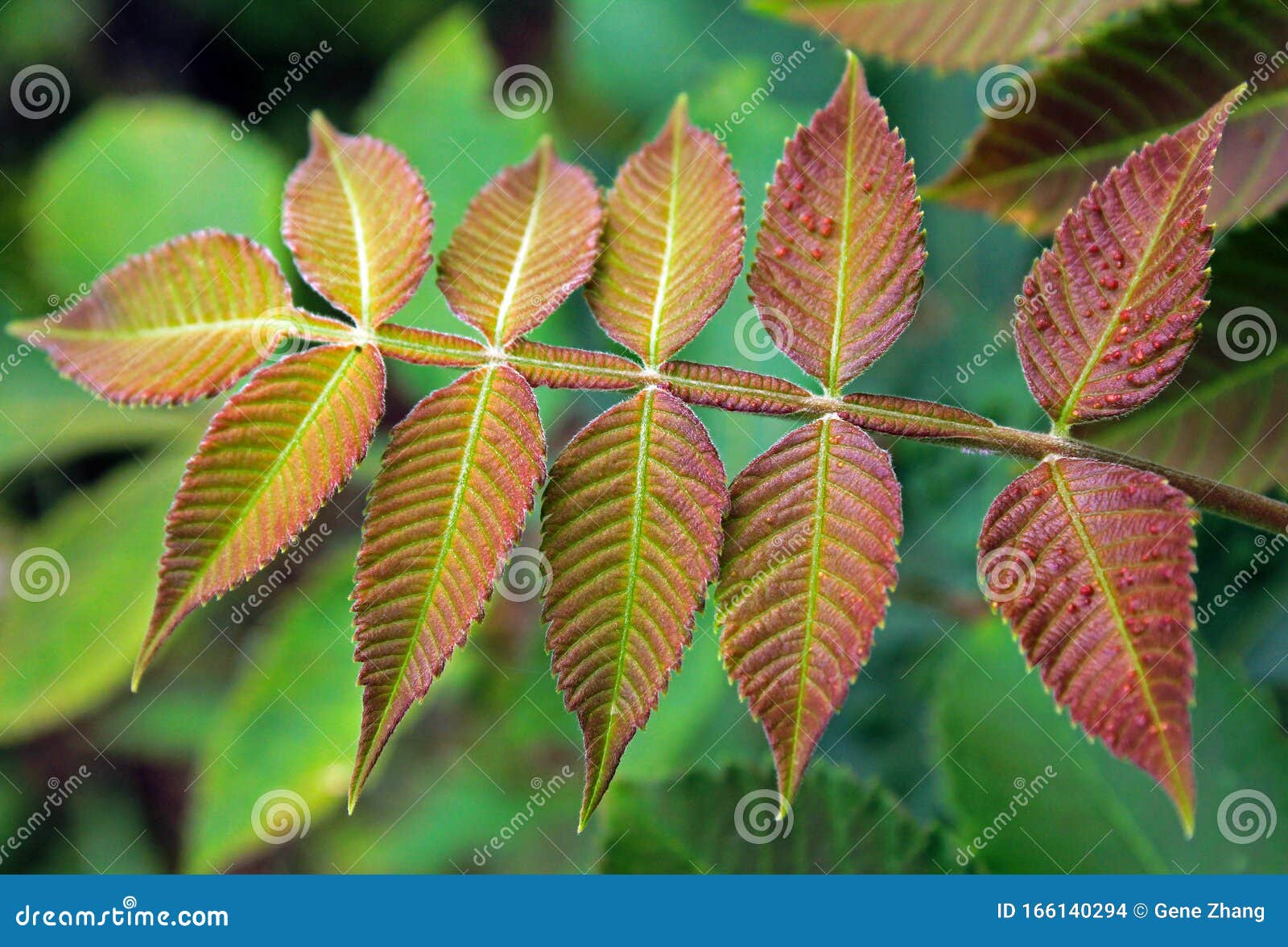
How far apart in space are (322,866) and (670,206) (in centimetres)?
263

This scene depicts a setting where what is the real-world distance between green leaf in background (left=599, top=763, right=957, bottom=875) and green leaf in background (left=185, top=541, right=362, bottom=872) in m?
0.86

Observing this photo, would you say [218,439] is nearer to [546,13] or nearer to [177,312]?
[177,312]

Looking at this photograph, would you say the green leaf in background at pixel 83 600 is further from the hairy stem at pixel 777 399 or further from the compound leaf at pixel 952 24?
the compound leaf at pixel 952 24

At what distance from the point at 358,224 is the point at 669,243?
0.47 metres

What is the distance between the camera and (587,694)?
1220mm

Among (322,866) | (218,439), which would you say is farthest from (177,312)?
(322,866)

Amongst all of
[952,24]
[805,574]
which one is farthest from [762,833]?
[952,24]

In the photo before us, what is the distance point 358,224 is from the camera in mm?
1459

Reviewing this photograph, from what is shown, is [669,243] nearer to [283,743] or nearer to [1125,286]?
[1125,286]

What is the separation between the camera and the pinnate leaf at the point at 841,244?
128cm

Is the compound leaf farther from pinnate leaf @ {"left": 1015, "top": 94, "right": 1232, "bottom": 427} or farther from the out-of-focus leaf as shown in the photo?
pinnate leaf @ {"left": 1015, "top": 94, "right": 1232, "bottom": 427}

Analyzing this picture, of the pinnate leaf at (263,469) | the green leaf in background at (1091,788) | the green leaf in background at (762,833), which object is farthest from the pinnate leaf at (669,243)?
the green leaf in background at (1091,788)

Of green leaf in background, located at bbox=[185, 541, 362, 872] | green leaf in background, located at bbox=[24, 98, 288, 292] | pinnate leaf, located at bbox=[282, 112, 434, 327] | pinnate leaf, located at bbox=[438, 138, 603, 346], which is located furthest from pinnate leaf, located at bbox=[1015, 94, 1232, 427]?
green leaf in background, located at bbox=[24, 98, 288, 292]

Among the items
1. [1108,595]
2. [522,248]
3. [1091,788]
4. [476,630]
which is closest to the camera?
[1108,595]
